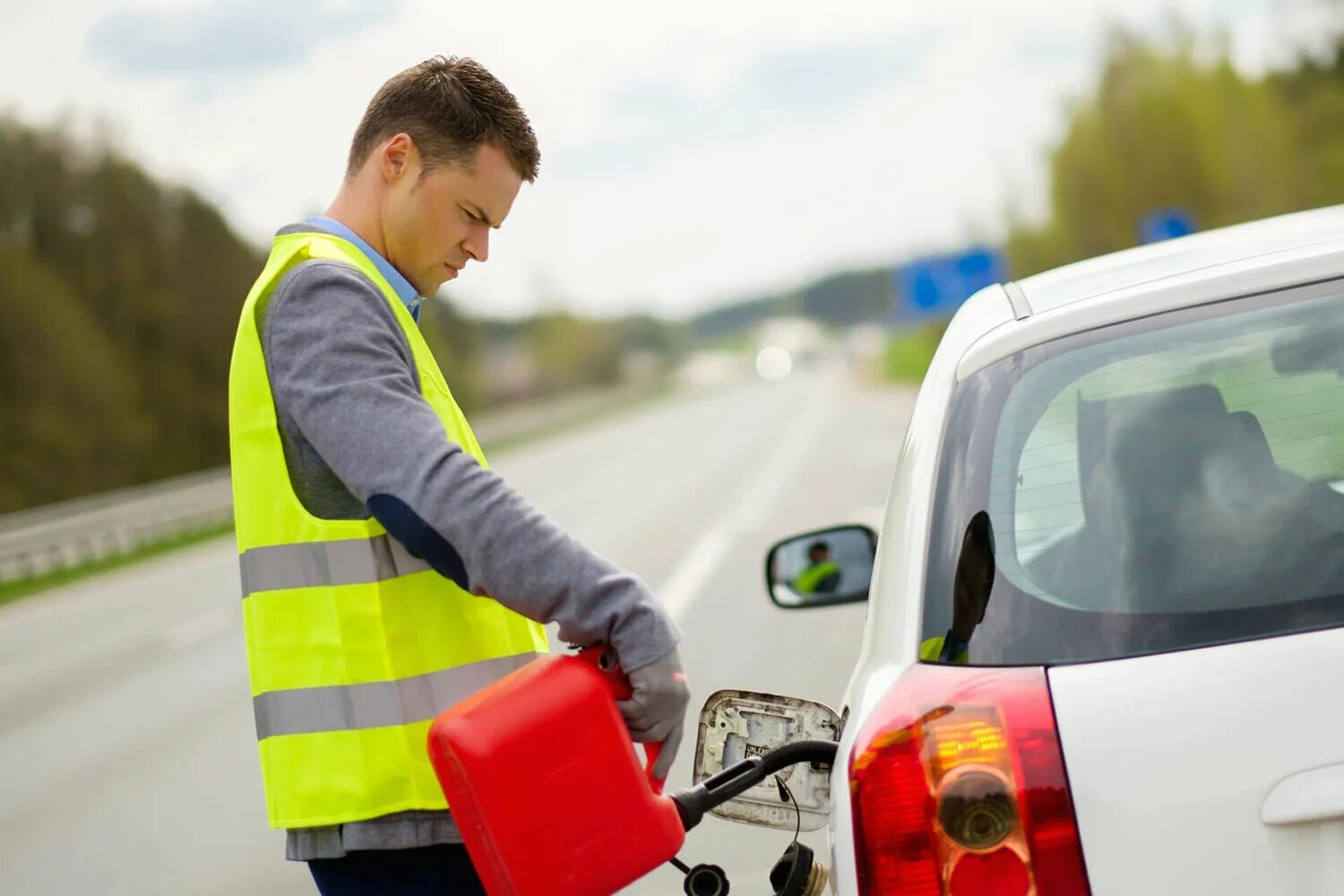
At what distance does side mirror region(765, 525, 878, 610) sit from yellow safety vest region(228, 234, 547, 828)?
1698 millimetres

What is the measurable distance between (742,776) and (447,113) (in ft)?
3.32

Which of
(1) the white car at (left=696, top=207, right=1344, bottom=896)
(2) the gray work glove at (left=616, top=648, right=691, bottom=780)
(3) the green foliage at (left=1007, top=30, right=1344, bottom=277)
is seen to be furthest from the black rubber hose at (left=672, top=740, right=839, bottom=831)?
(3) the green foliage at (left=1007, top=30, right=1344, bottom=277)

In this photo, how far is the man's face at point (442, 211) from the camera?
2.38m

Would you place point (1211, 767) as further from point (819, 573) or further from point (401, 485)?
point (819, 573)

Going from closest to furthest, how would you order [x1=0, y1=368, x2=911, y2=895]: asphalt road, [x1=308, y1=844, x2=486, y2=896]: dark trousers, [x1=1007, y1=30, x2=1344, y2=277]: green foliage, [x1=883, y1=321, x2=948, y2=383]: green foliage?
[x1=308, y1=844, x2=486, y2=896]: dark trousers, [x1=0, y1=368, x2=911, y2=895]: asphalt road, [x1=1007, y1=30, x2=1344, y2=277]: green foliage, [x1=883, y1=321, x2=948, y2=383]: green foliage

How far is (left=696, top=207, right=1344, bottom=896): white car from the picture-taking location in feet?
6.44

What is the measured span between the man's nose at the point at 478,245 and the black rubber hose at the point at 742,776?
798 mm

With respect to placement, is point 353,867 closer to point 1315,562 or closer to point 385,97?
point 385,97

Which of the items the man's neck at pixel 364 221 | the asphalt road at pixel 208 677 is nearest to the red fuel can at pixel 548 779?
the man's neck at pixel 364 221

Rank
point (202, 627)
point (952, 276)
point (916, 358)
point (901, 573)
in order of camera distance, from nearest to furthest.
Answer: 1. point (901, 573)
2. point (202, 627)
3. point (952, 276)
4. point (916, 358)

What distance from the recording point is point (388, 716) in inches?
88.4

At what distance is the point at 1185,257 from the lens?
2.88 metres

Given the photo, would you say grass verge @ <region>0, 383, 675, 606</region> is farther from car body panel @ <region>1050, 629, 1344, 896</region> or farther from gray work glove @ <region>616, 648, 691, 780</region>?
car body panel @ <region>1050, 629, 1344, 896</region>

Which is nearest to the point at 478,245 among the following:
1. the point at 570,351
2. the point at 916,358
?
the point at 916,358
